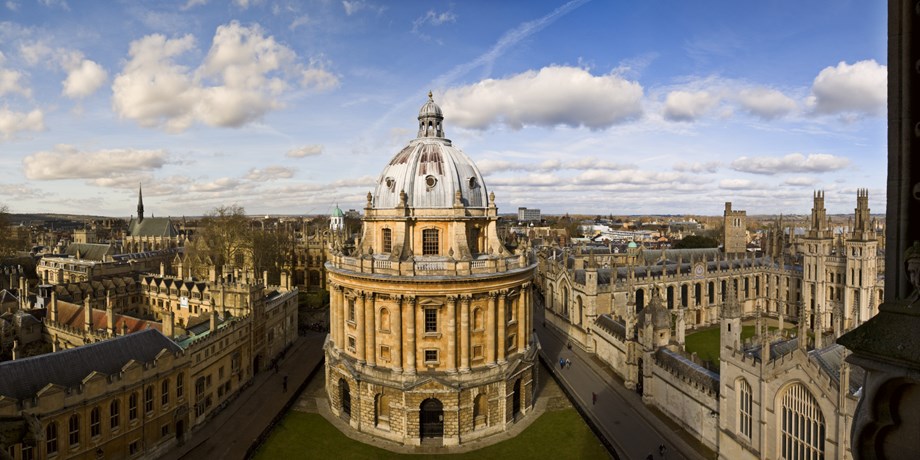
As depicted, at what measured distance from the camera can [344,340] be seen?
33.0m

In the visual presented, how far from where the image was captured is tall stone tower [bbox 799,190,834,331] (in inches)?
2013

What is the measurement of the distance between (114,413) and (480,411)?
66.5 ft

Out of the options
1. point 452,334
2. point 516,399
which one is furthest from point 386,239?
point 516,399

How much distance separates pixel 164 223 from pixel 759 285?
114140mm

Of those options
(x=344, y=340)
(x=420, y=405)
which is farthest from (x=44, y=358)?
(x=420, y=405)

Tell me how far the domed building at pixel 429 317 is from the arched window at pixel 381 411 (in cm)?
6

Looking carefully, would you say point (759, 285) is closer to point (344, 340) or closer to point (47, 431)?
point (344, 340)

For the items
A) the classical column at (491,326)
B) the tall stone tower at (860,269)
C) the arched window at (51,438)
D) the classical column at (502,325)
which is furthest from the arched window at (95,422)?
the tall stone tower at (860,269)

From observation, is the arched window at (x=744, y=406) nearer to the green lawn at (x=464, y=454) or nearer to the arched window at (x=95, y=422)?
the green lawn at (x=464, y=454)

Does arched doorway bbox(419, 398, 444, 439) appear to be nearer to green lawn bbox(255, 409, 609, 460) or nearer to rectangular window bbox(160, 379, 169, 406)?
green lawn bbox(255, 409, 609, 460)

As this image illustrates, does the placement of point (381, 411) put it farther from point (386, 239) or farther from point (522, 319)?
point (386, 239)

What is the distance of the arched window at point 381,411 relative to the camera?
30578mm

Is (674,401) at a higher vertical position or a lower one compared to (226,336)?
lower

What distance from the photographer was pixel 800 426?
21.9m
